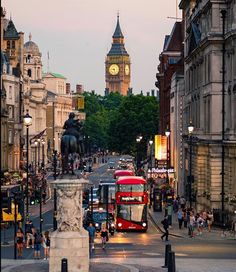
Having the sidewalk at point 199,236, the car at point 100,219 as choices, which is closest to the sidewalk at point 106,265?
the sidewalk at point 199,236

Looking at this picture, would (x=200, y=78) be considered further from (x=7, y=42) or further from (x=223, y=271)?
(x=7, y=42)

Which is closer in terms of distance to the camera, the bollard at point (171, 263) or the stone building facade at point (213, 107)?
the bollard at point (171, 263)

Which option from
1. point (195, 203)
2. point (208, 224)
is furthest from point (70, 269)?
point (195, 203)

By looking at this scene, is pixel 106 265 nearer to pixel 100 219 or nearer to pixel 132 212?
pixel 132 212

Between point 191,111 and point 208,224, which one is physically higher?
point 191,111

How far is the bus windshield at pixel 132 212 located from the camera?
65.2m

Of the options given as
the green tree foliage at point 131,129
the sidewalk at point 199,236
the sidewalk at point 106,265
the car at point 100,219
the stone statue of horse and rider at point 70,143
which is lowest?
the sidewalk at point 199,236

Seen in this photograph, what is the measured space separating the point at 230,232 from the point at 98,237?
8413 mm

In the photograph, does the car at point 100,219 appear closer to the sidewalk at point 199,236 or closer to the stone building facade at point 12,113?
the sidewalk at point 199,236

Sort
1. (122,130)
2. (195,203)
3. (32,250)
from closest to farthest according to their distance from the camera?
(32,250), (195,203), (122,130)

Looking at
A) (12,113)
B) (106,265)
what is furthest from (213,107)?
(12,113)

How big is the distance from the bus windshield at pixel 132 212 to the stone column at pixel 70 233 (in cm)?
2673

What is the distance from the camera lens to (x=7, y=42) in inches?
5664

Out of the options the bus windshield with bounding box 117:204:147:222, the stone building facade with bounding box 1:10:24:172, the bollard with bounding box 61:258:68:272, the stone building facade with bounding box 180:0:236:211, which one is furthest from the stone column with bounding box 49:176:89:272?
the stone building facade with bounding box 1:10:24:172
